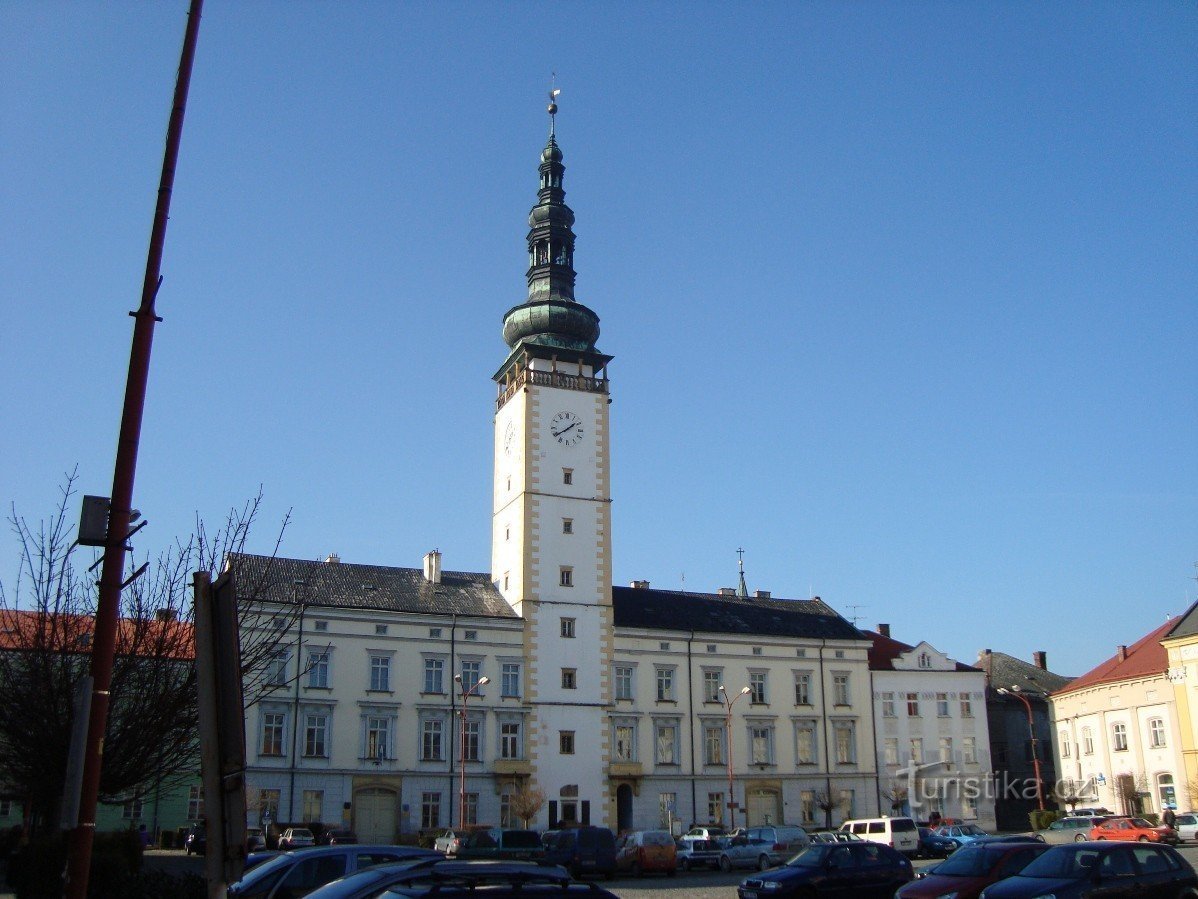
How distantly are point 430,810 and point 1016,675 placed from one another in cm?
4502

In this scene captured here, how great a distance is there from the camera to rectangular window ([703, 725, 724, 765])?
58562mm

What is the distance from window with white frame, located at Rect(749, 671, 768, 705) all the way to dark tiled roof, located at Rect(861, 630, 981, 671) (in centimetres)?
724

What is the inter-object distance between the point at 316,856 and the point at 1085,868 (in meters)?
11.4

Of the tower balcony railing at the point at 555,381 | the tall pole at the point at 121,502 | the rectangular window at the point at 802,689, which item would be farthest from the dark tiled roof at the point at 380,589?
the tall pole at the point at 121,502

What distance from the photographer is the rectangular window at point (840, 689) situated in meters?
62.8

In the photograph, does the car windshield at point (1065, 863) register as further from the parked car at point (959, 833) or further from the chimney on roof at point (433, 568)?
the chimney on roof at point (433, 568)

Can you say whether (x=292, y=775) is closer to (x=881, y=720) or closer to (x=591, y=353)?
(x=591, y=353)

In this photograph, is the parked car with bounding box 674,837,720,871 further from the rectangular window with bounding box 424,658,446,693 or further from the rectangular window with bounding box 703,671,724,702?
the rectangular window with bounding box 703,671,724,702

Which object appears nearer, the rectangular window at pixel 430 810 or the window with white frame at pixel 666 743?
the rectangular window at pixel 430 810

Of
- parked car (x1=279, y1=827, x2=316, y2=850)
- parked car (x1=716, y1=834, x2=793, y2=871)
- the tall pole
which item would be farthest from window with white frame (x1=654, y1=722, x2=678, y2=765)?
the tall pole

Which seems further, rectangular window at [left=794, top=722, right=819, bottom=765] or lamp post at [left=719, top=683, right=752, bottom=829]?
rectangular window at [left=794, top=722, right=819, bottom=765]

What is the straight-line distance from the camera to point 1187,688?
5700 cm

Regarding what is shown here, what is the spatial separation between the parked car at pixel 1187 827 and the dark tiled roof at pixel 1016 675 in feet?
98.1

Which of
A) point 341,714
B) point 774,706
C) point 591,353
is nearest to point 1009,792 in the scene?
point 774,706
